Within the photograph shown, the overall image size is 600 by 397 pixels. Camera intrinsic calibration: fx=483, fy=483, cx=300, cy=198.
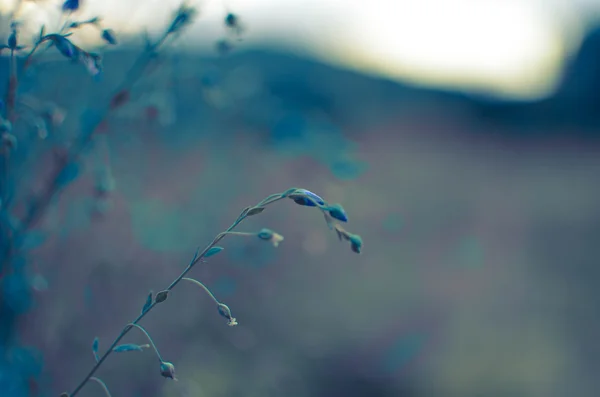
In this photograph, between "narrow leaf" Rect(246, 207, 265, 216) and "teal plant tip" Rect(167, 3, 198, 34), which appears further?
"teal plant tip" Rect(167, 3, 198, 34)

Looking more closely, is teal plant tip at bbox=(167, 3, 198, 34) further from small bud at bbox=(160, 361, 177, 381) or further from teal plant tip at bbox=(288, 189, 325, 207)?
small bud at bbox=(160, 361, 177, 381)

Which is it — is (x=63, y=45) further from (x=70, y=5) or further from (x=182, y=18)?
(x=182, y=18)

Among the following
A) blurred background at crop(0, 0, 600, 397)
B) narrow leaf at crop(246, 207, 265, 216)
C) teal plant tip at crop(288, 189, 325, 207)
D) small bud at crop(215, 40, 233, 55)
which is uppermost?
small bud at crop(215, 40, 233, 55)

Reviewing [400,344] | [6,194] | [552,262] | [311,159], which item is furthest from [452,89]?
[6,194]

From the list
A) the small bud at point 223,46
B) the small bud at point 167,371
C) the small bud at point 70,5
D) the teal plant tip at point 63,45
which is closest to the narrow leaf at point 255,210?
the small bud at point 167,371

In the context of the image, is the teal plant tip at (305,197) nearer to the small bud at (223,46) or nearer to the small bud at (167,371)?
the small bud at (167,371)

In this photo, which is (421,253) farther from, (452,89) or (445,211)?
(452,89)

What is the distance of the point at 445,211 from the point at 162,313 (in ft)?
11.8

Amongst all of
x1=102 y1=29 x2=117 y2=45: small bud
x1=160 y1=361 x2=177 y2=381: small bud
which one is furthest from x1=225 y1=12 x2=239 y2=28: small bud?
x1=160 y1=361 x2=177 y2=381: small bud

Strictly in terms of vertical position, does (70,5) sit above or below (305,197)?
above

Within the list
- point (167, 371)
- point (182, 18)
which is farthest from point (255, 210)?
point (182, 18)

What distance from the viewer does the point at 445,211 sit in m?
4.99

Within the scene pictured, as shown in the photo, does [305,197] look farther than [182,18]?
No

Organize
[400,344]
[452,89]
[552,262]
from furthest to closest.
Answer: [452,89] < [552,262] < [400,344]
